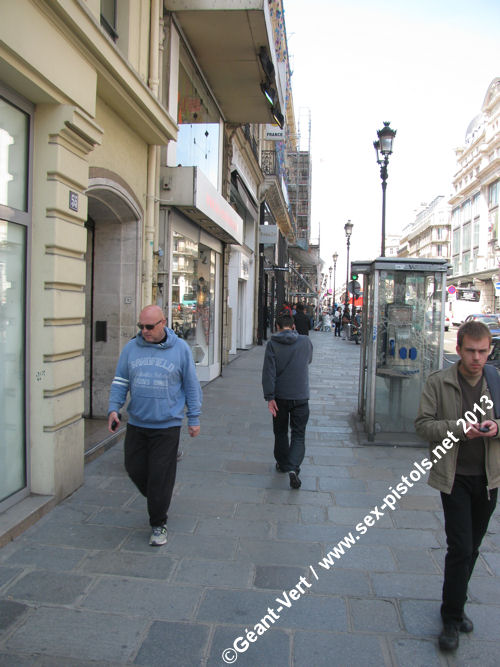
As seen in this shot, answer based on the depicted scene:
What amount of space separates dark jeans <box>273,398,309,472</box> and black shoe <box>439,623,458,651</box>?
261 cm

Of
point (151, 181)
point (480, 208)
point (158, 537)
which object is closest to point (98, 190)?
point (151, 181)

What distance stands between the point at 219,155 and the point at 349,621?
11041 mm

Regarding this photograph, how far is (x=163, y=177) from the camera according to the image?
26.6ft

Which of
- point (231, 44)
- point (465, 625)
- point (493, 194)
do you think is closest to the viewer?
point (465, 625)

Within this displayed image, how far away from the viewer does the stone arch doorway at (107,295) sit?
7.19m

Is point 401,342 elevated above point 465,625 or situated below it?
above

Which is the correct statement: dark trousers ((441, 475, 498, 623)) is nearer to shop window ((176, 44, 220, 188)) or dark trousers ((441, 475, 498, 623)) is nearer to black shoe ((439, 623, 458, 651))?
black shoe ((439, 623, 458, 651))

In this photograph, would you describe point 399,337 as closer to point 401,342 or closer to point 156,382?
point 401,342

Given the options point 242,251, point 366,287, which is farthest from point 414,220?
point 366,287

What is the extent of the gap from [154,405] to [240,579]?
52.0 inches

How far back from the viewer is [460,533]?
286 centimetres

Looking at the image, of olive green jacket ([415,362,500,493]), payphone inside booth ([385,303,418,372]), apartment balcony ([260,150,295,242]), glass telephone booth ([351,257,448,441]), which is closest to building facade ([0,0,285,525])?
olive green jacket ([415,362,500,493])

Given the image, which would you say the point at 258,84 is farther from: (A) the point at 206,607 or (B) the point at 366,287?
(A) the point at 206,607

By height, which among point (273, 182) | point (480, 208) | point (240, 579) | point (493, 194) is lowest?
point (240, 579)
